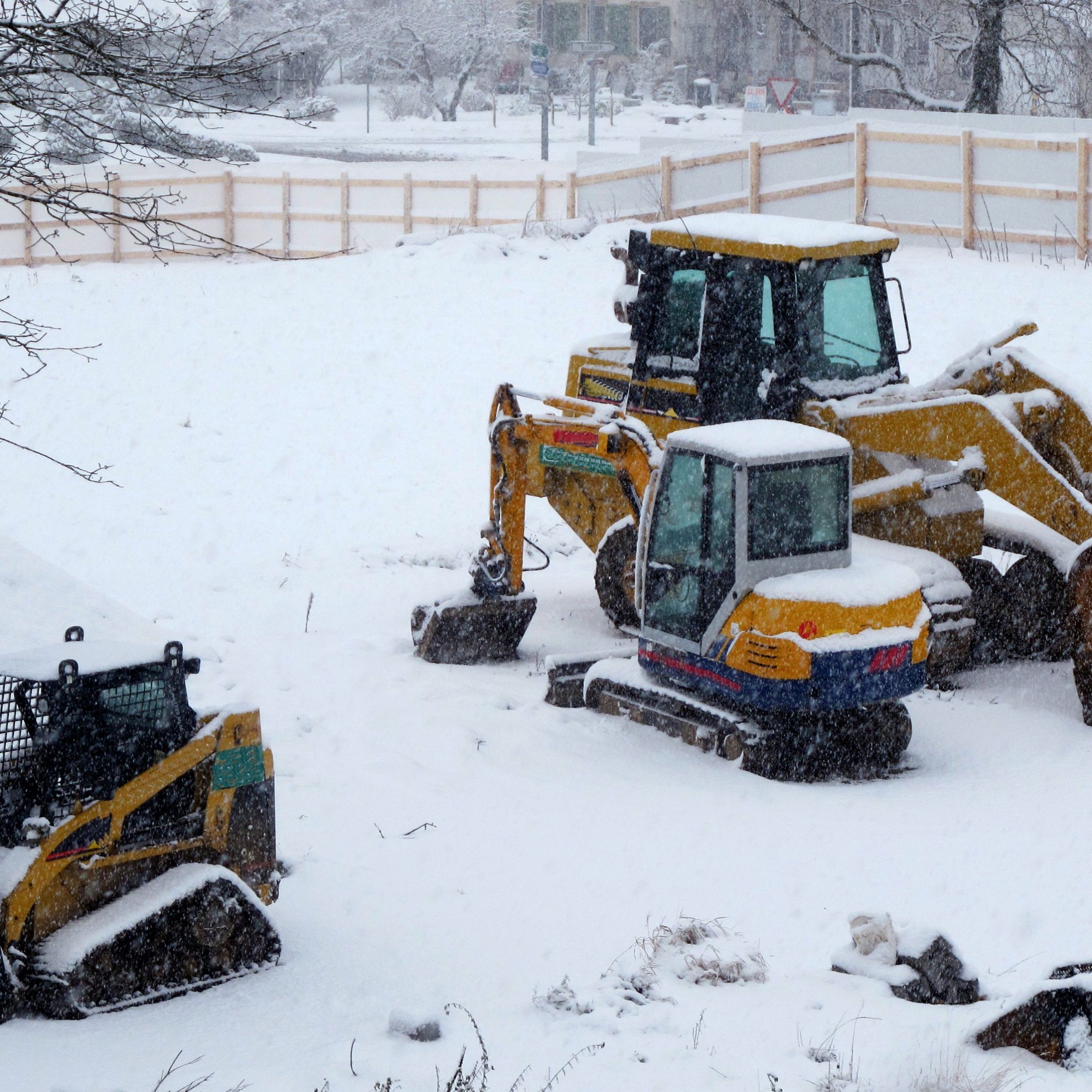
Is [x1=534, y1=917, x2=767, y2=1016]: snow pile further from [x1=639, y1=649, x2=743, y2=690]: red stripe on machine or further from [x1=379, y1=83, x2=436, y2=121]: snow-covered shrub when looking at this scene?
[x1=379, y1=83, x2=436, y2=121]: snow-covered shrub

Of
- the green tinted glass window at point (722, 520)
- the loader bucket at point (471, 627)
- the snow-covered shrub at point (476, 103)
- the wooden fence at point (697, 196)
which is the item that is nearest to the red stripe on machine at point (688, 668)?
the green tinted glass window at point (722, 520)

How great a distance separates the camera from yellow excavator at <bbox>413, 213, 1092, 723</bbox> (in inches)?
399

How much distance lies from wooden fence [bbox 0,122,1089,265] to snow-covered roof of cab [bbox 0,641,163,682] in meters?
11.7

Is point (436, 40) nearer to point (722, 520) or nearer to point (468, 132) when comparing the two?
point (468, 132)

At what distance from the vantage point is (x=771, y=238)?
10570 millimetres

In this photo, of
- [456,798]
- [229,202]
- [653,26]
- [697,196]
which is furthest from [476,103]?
[456,798]

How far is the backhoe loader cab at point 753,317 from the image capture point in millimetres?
10555

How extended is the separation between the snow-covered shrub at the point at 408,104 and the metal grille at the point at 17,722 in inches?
1994

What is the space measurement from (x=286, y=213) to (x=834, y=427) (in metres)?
19.7

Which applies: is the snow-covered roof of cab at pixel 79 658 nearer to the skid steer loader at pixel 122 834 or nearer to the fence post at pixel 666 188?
the skid steer loader at pixel 122 834

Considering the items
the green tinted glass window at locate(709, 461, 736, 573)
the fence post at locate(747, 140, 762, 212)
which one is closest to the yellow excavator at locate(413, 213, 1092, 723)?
the green tinted glass window at locate(709, 461, 736, 573)

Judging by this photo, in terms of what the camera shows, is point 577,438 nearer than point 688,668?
No

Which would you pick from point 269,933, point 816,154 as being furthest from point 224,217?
point 269,933

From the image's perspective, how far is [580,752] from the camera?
9555 millimetres
